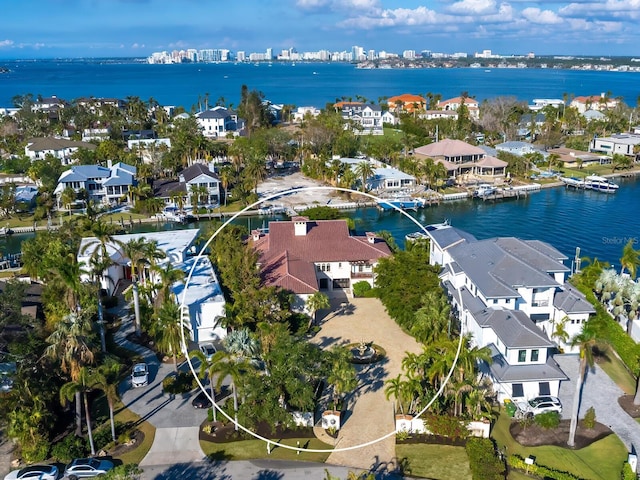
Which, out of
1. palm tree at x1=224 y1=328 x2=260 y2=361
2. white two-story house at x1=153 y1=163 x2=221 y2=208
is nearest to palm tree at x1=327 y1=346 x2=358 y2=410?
Result: palm tree at x1=224 y1=328 x2=260 y2=361

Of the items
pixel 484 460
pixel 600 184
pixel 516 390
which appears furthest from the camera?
pixel 600 184

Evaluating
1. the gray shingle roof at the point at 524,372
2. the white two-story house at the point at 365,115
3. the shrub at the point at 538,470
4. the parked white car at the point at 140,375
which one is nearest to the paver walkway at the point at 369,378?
the shrub at the point at 538,470

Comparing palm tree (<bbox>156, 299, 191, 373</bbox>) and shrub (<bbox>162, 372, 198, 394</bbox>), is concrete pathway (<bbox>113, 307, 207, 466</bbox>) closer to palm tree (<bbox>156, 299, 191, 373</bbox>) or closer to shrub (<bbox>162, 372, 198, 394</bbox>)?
shrub (<bbox>162, 372, 198, 394</bbox>)

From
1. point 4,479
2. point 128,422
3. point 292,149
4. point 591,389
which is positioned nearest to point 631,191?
point 292,149

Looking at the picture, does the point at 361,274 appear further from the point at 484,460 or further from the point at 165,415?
the point at 484,460

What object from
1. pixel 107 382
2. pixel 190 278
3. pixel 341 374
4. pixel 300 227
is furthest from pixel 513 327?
pixel 190 278

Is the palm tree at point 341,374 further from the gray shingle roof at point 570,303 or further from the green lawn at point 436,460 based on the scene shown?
the gray shingle roof at point 570,303

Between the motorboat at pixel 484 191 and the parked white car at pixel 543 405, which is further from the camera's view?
the motorboat at pixel 484 191
